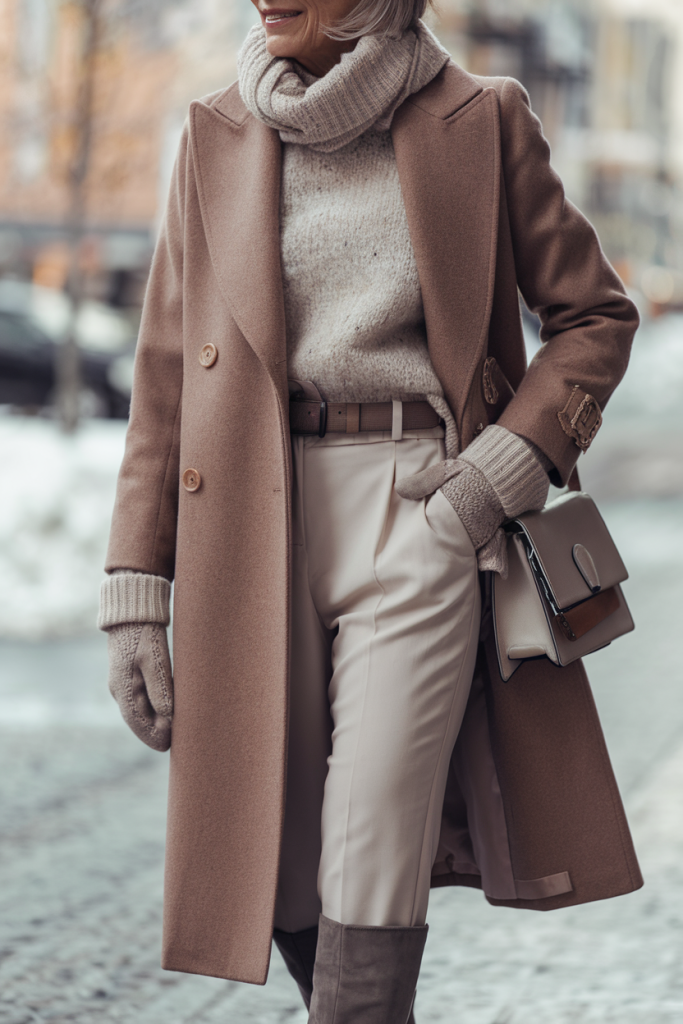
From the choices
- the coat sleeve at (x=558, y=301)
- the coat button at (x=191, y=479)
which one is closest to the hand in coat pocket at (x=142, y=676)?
the coat button at (x=191, y=479)

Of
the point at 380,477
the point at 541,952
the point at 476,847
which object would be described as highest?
the point at 380,477

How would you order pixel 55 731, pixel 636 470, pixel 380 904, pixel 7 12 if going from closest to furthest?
1. pixel 380 904
2. pixel 55 731
3. pixel 7 12
4. pixel 636 470

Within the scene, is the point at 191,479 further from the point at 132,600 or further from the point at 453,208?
the point at 453,208

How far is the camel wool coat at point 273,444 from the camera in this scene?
199cm

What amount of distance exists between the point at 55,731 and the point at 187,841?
9.34 feet

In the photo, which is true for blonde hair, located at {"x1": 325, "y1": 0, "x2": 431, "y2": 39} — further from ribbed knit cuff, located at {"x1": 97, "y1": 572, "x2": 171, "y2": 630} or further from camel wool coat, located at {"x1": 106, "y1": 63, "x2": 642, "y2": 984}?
ribbed knit cuff, located at {"x1": 97, "y1": 572, "x2": 171, "y2": 630}

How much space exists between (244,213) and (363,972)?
118 cm

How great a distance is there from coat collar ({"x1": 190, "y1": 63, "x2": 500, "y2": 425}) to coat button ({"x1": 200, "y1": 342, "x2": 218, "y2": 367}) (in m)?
0.08

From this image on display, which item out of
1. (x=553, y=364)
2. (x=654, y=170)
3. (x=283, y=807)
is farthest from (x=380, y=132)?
(x=654, y=170)

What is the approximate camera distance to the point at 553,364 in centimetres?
209

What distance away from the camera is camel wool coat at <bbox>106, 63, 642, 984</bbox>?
1.99 m

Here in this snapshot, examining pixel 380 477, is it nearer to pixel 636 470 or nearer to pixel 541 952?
pixel 541 952

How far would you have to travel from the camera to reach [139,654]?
2.06 m

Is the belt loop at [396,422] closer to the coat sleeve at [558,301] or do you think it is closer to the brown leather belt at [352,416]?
the brown leather belt at [352,416]
